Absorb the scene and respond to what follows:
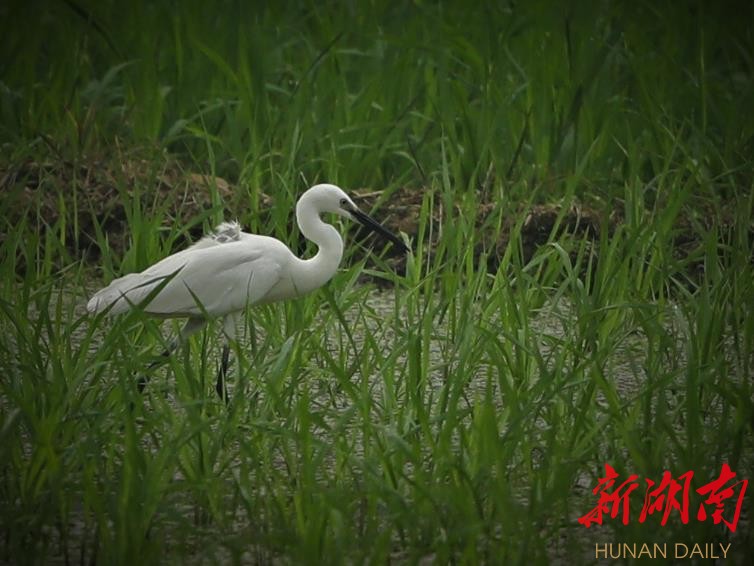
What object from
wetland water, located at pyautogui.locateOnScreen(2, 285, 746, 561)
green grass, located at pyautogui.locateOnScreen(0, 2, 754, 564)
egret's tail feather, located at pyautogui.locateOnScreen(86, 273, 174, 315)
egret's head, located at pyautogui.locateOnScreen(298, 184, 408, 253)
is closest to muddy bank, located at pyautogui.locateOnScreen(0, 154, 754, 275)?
green grass, located at pyautogui.locateOnScreen(0, 2, 754, 564)

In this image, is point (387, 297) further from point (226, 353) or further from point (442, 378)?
point (226, 353)

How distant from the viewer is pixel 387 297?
492cm

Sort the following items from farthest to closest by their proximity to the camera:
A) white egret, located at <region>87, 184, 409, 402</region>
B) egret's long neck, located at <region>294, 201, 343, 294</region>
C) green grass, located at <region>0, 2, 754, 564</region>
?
1. egret's long neck, located at <region>294, 201, 343, 294</region>
2. white egret, located at <region>87, 184, 409, 402</region>
3. green grass, located at <region>0, 2, 754, 564</region>

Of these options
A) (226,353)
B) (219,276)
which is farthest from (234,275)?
(226,353)

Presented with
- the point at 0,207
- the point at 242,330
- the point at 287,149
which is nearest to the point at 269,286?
the point at 242,330

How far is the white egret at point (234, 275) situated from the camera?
12.9ft

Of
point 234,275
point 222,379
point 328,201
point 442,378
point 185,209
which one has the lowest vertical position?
point 222,379

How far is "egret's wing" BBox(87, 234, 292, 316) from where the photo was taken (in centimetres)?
393

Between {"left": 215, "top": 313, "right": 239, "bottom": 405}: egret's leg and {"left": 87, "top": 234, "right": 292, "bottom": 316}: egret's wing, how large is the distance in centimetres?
8

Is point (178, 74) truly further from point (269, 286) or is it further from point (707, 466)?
point (707, 466)

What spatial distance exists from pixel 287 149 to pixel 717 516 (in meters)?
2.75

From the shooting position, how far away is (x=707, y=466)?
289cm

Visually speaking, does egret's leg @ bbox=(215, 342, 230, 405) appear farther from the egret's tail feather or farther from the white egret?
the egret's tail feather

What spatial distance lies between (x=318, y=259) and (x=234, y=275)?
0.25 meters
